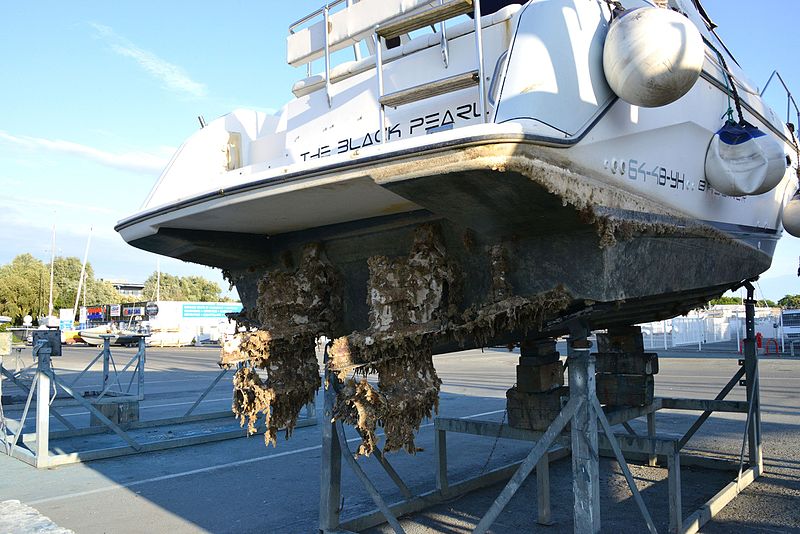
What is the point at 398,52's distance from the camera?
11.6ft

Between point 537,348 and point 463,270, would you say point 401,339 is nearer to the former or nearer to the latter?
point 463,270

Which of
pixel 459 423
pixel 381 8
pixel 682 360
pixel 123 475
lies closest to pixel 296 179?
pixel 381 8

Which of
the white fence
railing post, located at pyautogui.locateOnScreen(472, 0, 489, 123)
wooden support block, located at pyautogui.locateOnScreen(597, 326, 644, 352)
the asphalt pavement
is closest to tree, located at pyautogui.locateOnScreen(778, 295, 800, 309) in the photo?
the white fence

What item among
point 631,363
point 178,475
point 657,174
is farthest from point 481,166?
point 178,475

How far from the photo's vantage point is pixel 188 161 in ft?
13.4

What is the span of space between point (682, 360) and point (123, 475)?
1647 cm

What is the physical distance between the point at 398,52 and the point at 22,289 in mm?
54517

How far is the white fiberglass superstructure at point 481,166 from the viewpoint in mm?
2605

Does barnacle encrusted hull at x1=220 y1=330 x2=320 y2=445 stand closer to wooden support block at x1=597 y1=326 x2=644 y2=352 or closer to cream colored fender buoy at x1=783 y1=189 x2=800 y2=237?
wooden support block at x1=597 y1=326 x2=644 y2=352

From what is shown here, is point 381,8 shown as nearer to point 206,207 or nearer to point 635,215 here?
point 206,207

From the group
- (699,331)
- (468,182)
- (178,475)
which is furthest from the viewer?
(699,331)

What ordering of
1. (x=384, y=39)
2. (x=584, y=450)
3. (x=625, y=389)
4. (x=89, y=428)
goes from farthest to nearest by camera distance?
(x=89, y=428), (x=625, y=389), (x=384, y=39), (x=584, y=450)

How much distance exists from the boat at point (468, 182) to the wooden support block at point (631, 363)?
2.59 ft

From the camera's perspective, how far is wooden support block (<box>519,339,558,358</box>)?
185 inches
